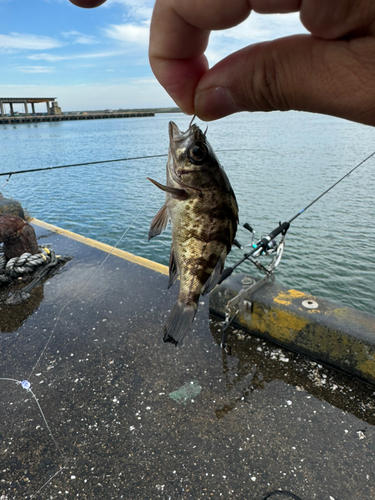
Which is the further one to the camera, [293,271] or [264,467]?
[293,271]

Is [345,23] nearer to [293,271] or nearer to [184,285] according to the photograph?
[184,285]

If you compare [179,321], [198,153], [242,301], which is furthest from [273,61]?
[242,301]

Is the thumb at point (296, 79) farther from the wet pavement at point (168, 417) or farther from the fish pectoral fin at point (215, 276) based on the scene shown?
the wet pavement at point (168, 417)

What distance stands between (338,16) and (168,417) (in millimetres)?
4076

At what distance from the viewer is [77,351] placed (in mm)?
5234

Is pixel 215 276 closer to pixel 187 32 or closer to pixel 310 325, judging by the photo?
pixel 187 32

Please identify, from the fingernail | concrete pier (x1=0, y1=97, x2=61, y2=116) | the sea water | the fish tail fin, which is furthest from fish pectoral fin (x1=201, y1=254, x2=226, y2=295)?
concrete pier (x1=0, y1=97, x2=61, y2=116)

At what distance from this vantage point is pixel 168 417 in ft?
13.3

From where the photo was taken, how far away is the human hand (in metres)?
1.08

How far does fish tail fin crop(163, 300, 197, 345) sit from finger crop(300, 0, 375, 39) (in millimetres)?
1361

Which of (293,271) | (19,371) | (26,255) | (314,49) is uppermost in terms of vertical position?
(314,49)

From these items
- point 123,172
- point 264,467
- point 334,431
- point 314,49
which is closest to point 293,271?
point 334,431

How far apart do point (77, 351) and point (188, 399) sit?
1.94m

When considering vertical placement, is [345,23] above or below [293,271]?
above
